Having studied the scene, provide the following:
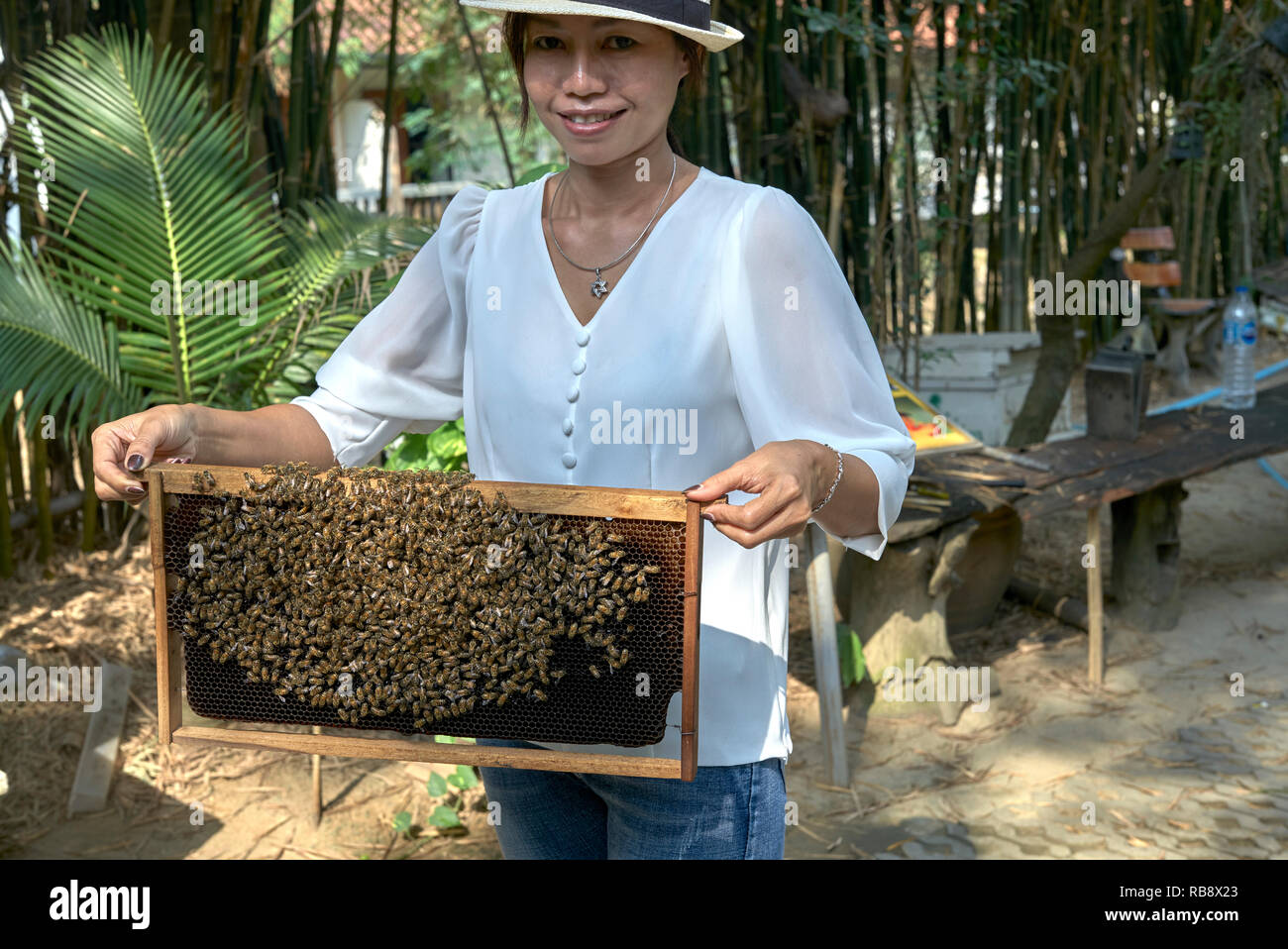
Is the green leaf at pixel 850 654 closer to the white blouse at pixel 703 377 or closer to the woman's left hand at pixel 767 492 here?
the white blouse at pixel 703 377

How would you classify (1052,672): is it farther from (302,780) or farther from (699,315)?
(699,315)

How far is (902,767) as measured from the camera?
4.64 m

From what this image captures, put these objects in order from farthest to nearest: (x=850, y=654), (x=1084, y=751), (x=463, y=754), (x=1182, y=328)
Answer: (x=1182, y=328), (x=850, y=654), (x=1084, y=751), (x=463, y=754)

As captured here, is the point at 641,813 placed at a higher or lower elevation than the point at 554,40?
lower

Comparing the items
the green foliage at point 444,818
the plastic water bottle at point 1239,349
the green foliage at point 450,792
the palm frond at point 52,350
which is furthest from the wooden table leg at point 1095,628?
the palm frond at point 52,350

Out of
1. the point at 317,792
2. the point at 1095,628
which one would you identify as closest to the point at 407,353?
the point at 317,792

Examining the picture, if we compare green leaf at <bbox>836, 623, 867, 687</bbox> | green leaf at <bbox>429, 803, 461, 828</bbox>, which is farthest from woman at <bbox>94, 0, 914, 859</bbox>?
green leaf at <bbox>836, 623, 867, 687</bbox>

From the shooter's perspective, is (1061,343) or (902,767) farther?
(1061,343)

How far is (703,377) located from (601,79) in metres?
0.39

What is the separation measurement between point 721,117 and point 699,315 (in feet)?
13.3

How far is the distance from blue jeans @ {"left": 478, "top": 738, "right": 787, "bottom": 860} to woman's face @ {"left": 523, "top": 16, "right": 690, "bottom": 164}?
0.78m

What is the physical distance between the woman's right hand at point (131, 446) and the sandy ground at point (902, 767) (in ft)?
7.81

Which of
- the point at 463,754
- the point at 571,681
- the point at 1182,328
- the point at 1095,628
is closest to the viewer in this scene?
the point at 463,754

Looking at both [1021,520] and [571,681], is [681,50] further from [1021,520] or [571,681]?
[1021,520]
